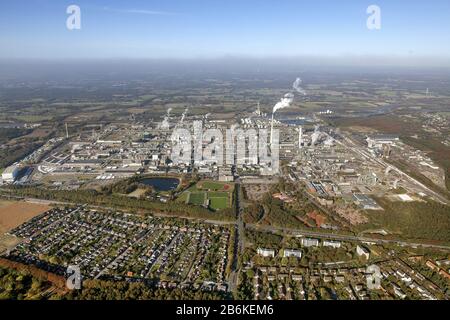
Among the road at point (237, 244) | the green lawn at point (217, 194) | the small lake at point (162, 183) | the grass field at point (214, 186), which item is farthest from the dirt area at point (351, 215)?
the small lake at point (162, 183)

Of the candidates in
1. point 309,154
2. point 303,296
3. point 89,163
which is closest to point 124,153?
point 89,163

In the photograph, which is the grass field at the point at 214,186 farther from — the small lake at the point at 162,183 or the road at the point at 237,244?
the small lake at the point at 162,183

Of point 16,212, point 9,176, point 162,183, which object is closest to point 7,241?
point 16,212

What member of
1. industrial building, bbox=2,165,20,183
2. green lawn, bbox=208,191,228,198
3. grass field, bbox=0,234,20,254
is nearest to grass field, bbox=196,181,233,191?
green lawn, bbox=208,191,228,198

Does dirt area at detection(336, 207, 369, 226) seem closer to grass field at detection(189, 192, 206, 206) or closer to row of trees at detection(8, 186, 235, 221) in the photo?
row of trees at detection(8, 186, 235, 221)
